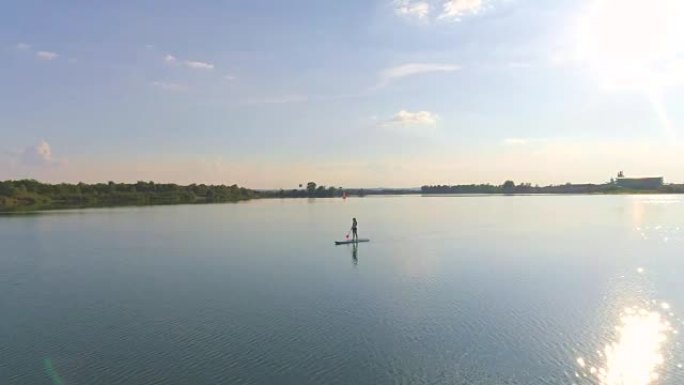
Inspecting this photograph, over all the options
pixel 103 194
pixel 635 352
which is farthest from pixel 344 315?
pixel 103 194

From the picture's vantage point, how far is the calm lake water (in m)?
12.4

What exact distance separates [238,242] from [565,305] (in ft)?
84.3

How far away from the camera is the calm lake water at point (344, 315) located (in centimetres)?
1244

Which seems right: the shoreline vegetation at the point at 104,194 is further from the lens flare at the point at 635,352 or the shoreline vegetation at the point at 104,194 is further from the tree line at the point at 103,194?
the lens flare at the point at 635,352

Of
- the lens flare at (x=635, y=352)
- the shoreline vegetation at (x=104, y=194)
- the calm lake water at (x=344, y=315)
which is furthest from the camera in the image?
the shoreline vegetation at (x=104, y=194)

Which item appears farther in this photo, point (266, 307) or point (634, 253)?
point (634, 253)

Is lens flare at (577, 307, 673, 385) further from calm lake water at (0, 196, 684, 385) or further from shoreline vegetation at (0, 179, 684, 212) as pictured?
shoreline vegetation at (0, 179, 684, 212)

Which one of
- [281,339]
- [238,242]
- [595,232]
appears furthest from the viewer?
[595,232]

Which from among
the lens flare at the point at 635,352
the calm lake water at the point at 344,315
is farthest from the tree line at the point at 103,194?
the lens flare at the point at 635,352

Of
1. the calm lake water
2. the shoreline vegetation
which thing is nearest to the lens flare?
the calm lake water

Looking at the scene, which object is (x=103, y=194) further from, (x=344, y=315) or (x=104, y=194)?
(x=344, y=315)

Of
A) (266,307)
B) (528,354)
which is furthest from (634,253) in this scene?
(266,307)

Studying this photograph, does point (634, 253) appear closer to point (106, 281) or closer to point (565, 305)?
point (565, 305)

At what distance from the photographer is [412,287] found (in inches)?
851
